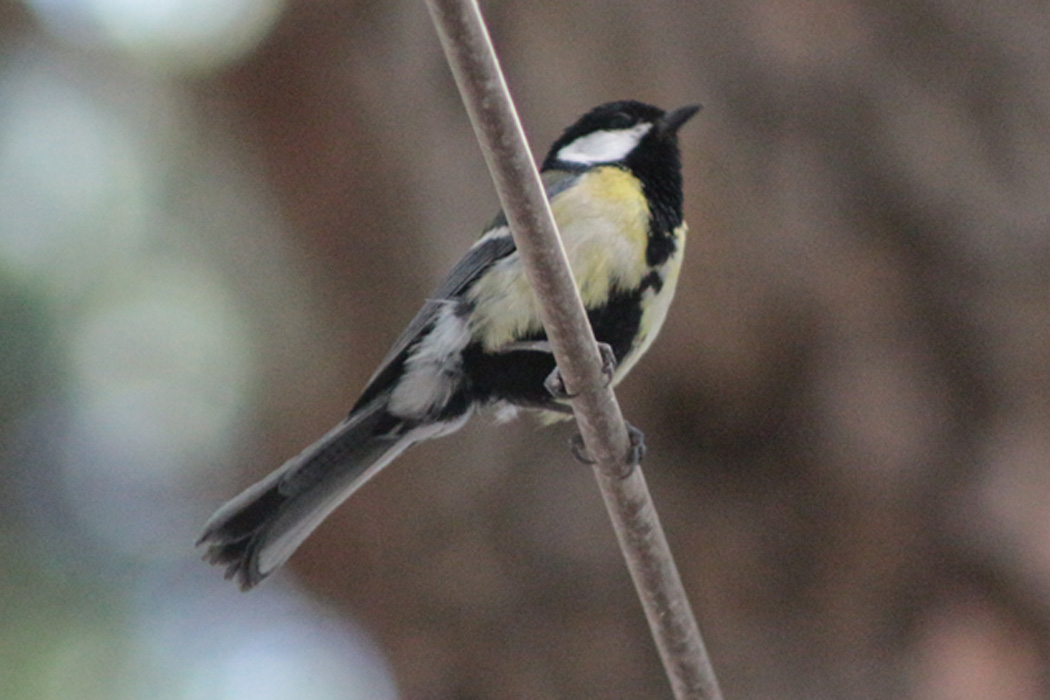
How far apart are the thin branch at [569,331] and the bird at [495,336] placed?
33 cm

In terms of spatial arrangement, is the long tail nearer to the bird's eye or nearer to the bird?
the bird

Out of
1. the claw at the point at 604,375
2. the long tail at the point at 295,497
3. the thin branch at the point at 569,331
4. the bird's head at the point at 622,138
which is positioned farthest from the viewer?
the bird's head at the point at 622,138

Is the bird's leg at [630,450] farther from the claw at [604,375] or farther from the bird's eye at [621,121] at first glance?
the bird's eye at [621,121]

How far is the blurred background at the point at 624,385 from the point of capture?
220cm

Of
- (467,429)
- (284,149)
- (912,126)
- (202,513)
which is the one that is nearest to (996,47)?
(912,126)

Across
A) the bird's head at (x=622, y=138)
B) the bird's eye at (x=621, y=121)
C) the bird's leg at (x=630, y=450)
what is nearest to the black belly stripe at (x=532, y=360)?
the bird's leg at (x=630, y=450)

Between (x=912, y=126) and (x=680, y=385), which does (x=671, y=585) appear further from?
(x=912, y=126)

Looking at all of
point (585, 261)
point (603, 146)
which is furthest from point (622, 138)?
point (585, 261)

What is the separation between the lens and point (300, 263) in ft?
8.08

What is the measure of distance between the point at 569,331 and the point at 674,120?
80cm

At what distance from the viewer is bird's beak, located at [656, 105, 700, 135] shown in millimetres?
1672

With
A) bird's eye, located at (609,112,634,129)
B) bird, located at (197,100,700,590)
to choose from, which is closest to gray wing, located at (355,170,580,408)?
bird, located at (197,100,700,590)

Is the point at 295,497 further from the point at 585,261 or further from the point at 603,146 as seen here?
the point at 603,146

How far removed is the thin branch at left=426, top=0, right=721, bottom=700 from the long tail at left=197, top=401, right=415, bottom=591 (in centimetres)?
49
